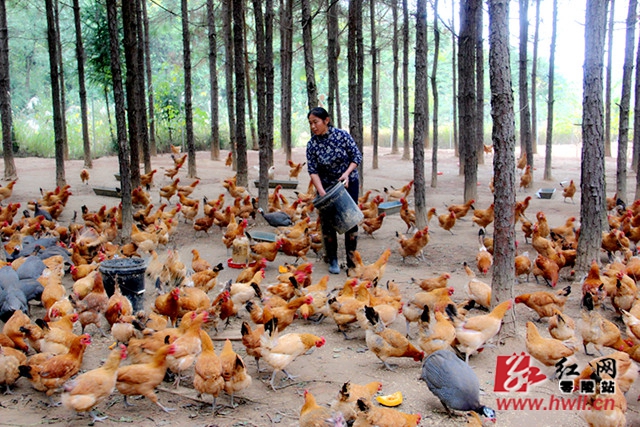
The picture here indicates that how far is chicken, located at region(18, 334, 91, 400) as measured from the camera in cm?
475

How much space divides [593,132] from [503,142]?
324 cm

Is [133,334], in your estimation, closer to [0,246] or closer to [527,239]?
[0,246]

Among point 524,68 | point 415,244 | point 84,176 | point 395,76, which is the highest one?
point 395,76

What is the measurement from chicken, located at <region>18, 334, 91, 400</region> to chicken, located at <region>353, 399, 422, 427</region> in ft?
8.73

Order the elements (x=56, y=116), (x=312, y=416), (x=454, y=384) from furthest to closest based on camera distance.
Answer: (x=56, y=116) < (x=454, y=384) < (x=312, y=416)

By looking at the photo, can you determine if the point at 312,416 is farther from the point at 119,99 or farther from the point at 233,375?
the point at 119,99

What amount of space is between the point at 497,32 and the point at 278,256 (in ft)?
19.5

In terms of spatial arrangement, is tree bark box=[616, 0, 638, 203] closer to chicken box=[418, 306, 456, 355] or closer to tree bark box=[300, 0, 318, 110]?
tree bark box=[300, 0, 318, 110]

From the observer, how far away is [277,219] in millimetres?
10867

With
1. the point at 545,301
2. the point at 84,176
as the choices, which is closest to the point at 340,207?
the point at 545,301

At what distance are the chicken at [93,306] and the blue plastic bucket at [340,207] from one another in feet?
9.77

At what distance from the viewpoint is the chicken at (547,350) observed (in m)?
5.16

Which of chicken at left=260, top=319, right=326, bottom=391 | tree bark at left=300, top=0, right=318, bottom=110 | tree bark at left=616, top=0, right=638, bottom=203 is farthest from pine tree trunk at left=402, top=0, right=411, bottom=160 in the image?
chicken at left=260, top=319, right=326, bottom=391

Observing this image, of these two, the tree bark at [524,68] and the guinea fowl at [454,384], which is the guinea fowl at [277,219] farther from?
the tree bark at [524,68]
